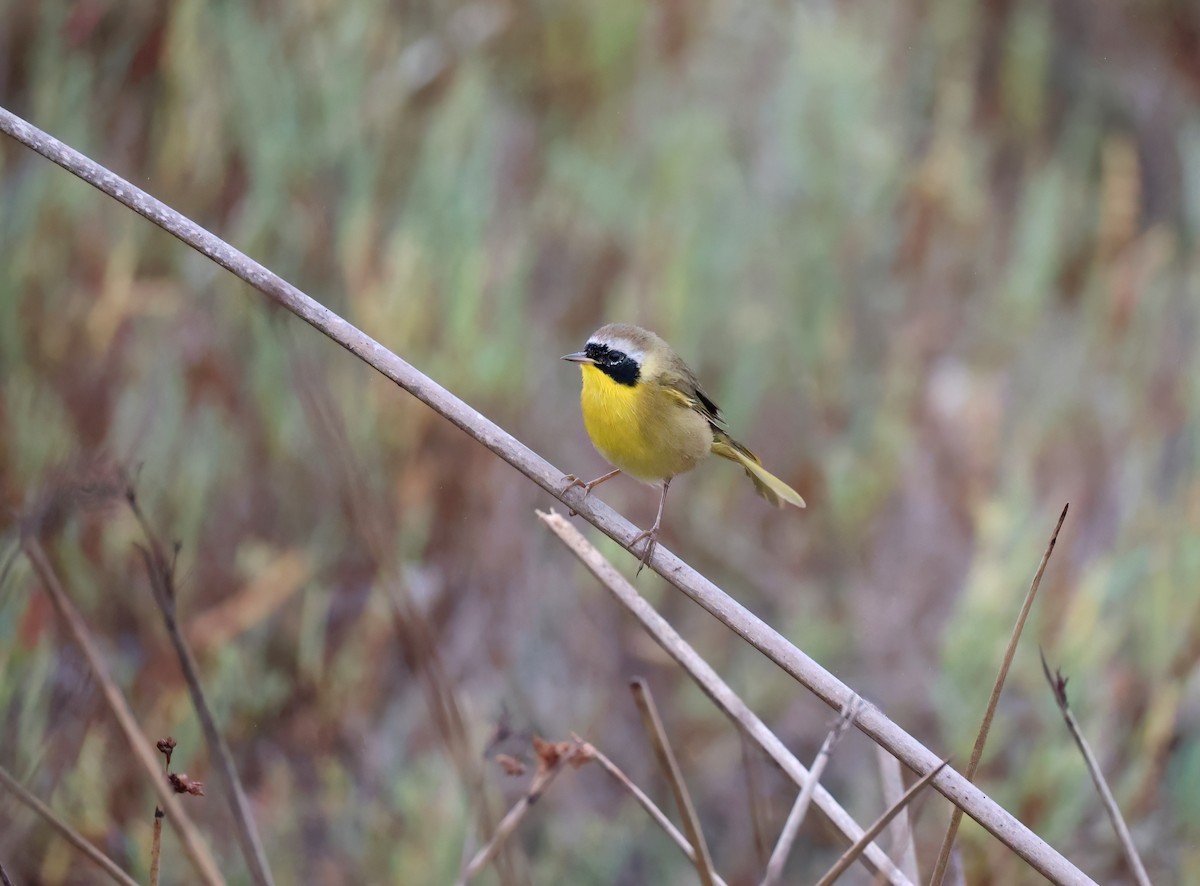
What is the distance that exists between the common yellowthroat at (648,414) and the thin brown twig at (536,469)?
0.71 meters

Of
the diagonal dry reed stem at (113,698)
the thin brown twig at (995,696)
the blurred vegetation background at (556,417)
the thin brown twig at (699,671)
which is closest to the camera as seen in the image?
the diagonal dry reed stem at (113,698)

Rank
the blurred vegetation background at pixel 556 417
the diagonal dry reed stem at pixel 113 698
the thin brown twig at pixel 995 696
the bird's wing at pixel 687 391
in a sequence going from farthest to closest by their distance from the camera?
the blurred vegetation background at pixel 556 417, the bird's wing at pixel 687 391, the thin brown twig at pixel 995 696, the diagonal dry reed stem at pixel 113 698

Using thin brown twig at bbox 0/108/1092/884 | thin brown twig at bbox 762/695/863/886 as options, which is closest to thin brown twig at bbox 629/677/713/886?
thin brown twig at bbox 762/695/863/886

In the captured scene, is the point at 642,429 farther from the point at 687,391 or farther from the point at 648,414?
the point at 687,391

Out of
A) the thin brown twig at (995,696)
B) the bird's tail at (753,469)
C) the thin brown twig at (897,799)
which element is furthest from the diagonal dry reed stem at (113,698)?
the bird's tail at (753,469)

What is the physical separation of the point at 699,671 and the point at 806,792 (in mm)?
307

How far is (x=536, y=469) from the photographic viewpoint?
5.28ft

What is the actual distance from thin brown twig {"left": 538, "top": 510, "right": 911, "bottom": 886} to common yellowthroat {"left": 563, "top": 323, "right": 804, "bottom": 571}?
667 millimetres

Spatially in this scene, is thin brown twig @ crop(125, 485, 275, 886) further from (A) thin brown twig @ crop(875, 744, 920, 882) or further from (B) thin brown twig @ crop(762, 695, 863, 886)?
(A) thin brown twig @ crop(875, 744, 920, 882)

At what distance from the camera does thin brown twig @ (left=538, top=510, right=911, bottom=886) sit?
5.14 ft

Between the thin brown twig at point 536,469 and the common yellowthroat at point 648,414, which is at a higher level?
the common yellowthroat at point 648,414

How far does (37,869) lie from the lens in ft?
7.14

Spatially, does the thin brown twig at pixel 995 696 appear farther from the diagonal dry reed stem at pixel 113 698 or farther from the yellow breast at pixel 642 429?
the yellow breast at pixel 642 429

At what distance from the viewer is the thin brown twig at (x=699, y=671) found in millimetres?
1566
